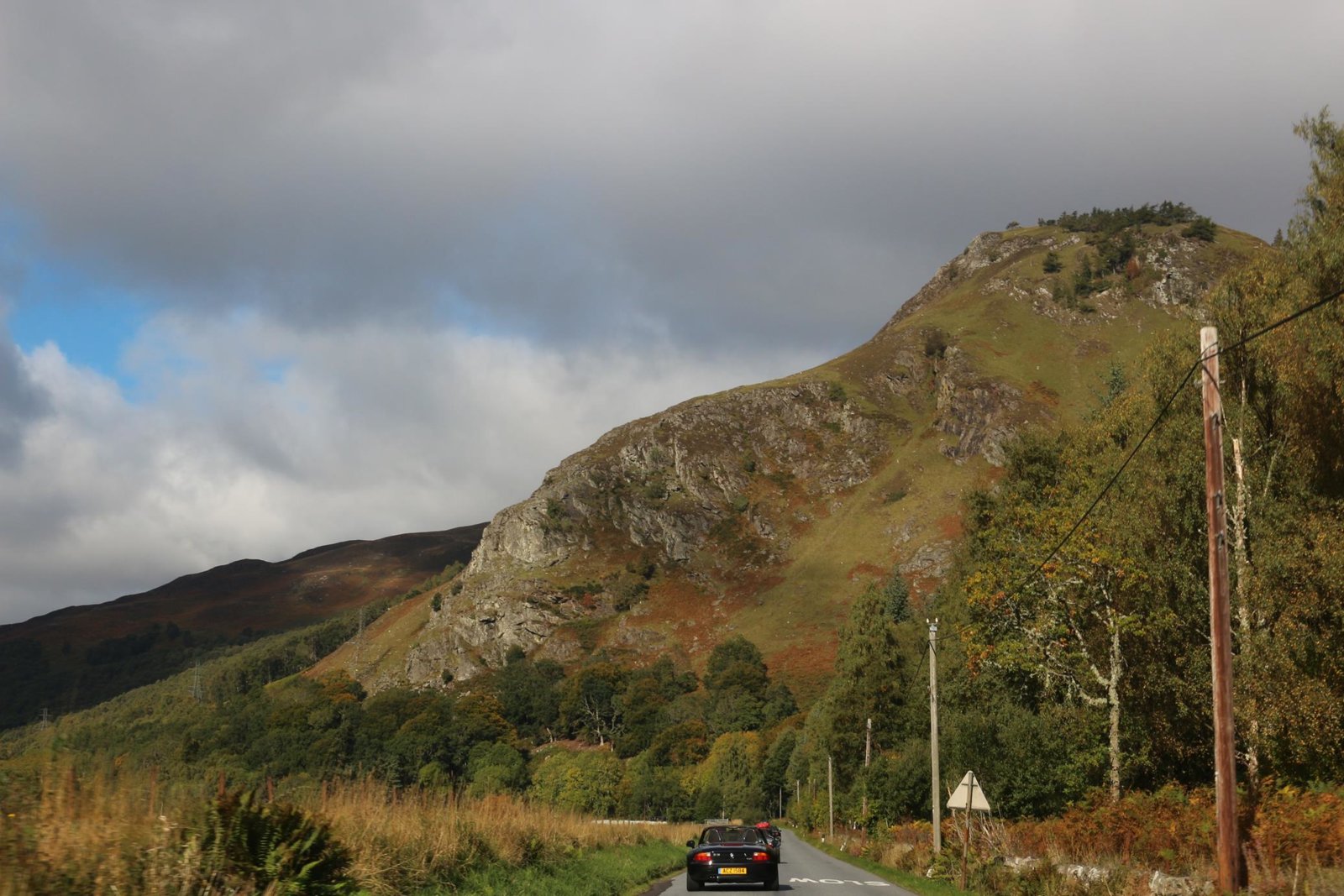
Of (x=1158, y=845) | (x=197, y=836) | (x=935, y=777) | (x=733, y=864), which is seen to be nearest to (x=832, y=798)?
(x=935, y=777)

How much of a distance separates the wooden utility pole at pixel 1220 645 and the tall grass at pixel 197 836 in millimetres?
11383

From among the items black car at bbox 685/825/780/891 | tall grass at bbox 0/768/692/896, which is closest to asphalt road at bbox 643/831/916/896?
black car at bbox 685/825/780/891

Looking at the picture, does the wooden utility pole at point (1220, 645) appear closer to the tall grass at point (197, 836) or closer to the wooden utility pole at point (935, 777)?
the tall grass at point (197, 836)

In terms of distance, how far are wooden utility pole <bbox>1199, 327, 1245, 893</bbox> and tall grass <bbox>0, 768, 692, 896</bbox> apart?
37.3 feet

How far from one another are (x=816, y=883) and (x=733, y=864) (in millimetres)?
5624

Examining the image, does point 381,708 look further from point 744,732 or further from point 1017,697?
point 1017,697

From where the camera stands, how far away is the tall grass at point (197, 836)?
882 cm

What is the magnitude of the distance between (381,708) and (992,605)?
142090 millimetres

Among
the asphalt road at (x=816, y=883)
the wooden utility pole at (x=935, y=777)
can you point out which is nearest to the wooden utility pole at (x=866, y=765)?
the asphalt road at (x=816, y=883)

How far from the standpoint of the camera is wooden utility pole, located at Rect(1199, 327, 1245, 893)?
52.7 ft

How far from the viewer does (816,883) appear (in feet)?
94.1

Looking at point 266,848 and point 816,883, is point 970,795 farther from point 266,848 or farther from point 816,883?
point 266,848

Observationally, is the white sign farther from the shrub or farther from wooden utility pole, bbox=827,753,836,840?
wooden utility pole, bbox=827,753,836,840

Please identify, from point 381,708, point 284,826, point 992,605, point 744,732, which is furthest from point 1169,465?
point 381,708
